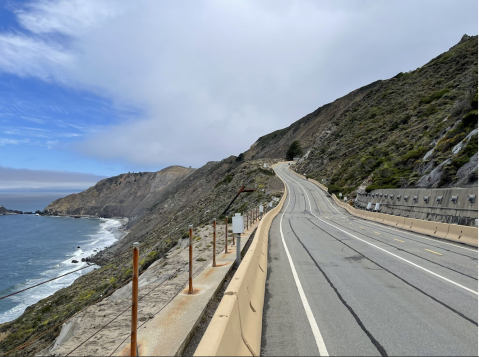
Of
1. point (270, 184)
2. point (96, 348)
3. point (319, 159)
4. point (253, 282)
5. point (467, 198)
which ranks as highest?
point (319, 159)

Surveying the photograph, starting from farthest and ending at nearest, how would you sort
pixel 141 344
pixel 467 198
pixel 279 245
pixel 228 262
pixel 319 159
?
pixel 319 159 → pixel 467 198 → pixel 279 245 → pixel 228 262 → pixel 141 344

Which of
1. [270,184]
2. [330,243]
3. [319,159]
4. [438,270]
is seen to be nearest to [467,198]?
[330,243]

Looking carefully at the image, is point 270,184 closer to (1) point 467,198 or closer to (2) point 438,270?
(1) point 467,198

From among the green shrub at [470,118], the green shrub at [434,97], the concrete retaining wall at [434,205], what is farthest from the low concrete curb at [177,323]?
the green shrub at [434,97]

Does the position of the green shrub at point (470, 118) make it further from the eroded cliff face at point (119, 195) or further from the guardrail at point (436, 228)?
the eroded cliff face at point (119, 195)

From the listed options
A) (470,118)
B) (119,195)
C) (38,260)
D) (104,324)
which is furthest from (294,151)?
(104,324)

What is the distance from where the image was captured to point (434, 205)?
19.2m

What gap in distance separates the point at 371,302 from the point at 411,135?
46074mm

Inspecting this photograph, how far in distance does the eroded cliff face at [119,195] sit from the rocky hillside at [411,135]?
87093 millimetres

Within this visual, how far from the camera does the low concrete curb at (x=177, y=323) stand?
3.96 metres

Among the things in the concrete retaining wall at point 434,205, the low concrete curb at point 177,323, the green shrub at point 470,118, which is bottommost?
the low concrete curb at point 177,323

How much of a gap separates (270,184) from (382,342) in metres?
54.3

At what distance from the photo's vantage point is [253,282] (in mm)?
6430

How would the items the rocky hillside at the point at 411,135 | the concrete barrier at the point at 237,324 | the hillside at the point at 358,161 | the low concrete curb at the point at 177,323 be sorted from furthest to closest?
the rocky hillside at the point at 411,135, the hillside at the point at 358,161, the low concrete curb at the point at 177,323, the concrete barrier at the point at 237,324
